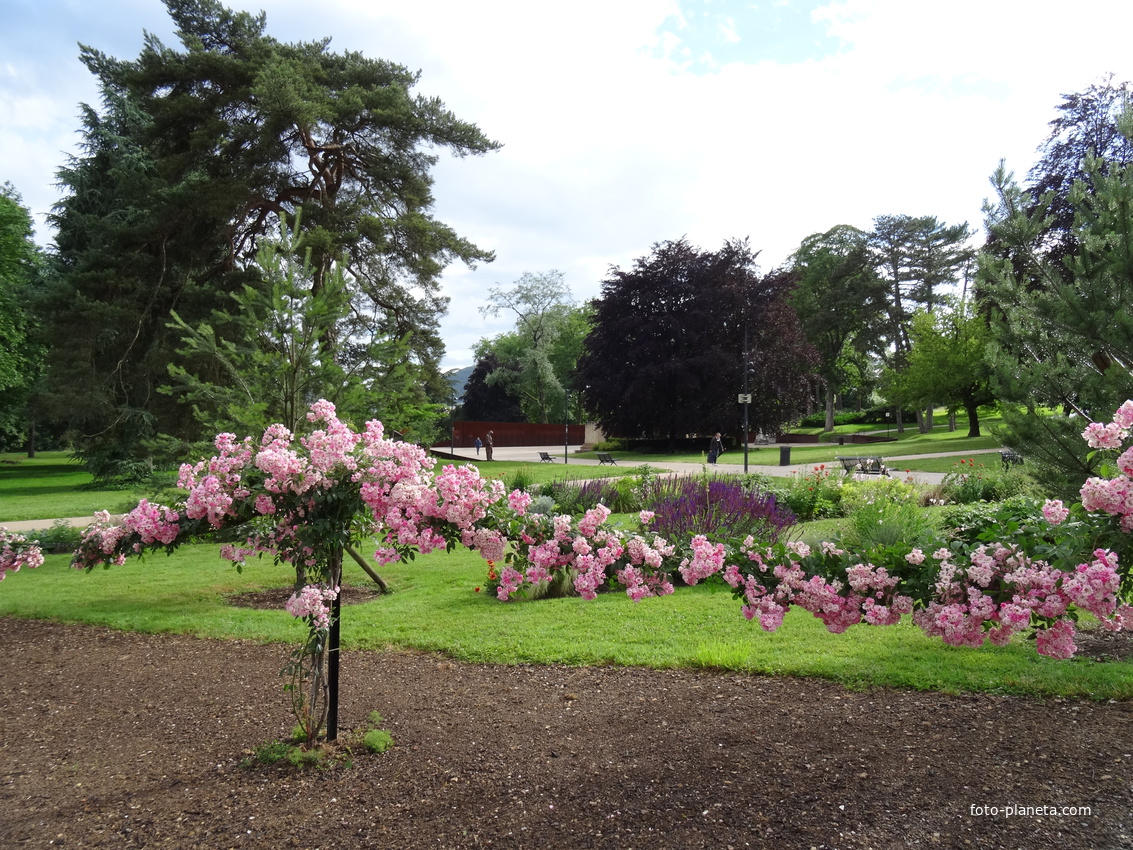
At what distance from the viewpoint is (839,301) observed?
50.0 metres

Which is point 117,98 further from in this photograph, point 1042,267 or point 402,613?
point 1042,267

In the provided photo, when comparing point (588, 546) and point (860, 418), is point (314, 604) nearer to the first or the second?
point (588, 546)

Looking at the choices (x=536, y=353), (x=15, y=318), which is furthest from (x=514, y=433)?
(x=15, y=318)

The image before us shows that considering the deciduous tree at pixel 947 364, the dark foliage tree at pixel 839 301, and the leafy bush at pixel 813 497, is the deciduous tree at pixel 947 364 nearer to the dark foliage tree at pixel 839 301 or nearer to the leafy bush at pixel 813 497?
the dark foliage tree at pixel 839 301

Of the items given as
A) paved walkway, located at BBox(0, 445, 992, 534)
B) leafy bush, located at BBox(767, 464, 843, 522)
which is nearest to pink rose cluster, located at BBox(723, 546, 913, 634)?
paved walkway, located at BBox(0, 445, 992, 534)

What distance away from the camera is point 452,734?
12.6 feet

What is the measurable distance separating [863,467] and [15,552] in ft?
58.9

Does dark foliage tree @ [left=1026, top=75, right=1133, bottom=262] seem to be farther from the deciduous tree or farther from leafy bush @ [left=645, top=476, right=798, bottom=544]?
→ leafy bush @ [left=645, top=476, right=798, bottom=544]

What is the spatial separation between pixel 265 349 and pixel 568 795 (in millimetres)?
6156

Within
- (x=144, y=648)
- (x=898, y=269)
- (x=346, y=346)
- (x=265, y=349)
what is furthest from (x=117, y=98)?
(x=898, y=269)

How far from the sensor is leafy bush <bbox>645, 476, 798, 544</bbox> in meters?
7.86

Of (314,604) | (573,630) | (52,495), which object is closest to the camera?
(314,604)

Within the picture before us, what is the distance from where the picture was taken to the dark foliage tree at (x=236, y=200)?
16.7 metres

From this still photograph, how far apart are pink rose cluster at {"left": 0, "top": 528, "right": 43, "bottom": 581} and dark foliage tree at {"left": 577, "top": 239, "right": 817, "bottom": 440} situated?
32.2 m
